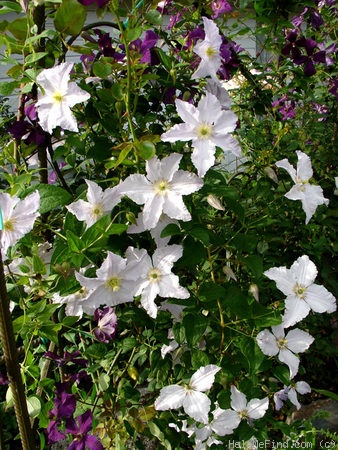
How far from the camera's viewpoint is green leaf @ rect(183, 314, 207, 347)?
37.8 inches

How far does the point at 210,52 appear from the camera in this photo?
0.99 meters

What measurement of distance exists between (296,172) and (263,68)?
60 cm

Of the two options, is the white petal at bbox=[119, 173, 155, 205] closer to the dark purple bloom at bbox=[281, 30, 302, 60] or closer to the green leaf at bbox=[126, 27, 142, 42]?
the green leaf at bbox=[126, 27, 142, 42]

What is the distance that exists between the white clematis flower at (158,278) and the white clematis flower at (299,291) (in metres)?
0.19

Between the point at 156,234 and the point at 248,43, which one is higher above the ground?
the point at 156,234

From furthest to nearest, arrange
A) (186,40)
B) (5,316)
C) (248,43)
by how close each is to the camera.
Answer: (248,43) < (186,40) < (5,316)

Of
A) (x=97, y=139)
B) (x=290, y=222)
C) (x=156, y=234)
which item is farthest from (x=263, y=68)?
(x=156, y=234)

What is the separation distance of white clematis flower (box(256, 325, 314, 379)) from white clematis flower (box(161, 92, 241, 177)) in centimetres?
37

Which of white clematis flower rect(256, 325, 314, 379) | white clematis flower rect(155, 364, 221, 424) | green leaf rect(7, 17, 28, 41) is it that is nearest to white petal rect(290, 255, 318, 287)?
white clematis flower rect(256, 325, 314, 379)

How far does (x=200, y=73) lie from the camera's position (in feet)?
3.29

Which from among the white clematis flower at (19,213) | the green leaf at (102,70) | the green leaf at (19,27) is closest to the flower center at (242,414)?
the white clematis flower at (19,213)

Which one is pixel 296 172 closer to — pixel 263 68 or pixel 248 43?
pixel 263 68

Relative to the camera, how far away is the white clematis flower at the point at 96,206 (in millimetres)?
908

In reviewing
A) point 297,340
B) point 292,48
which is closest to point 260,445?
point 297,340
